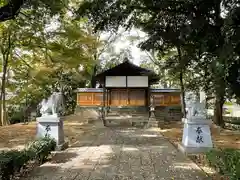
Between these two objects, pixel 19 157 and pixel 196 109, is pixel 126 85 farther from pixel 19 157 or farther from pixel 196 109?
pixel 19 157

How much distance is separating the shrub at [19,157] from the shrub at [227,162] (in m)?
3.62

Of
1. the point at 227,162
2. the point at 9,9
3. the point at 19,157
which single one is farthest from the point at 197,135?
the point at 9,9

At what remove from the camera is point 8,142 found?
10.6 m

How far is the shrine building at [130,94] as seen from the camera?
2024cm

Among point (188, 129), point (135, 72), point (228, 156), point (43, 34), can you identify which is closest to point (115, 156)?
point (188, 129)

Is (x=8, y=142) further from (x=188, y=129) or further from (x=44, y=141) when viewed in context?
(x=188, y=129)

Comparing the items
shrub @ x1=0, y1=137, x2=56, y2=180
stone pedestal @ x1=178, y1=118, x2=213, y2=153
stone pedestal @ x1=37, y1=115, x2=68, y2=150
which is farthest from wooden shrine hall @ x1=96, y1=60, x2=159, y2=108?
shrub @ x1=0, y1=137, x2=56, y2=180

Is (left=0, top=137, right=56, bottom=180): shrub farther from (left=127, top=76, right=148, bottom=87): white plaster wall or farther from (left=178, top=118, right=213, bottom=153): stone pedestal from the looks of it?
(left=127, top=76, right=148, bottom=87): white plaster wall

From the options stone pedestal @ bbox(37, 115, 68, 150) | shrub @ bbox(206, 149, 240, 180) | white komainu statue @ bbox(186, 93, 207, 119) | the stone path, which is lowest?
the stone path

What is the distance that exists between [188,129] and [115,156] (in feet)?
7.75

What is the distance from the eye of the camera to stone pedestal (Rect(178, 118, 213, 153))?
8648 millimetres

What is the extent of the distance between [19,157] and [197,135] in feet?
17.3

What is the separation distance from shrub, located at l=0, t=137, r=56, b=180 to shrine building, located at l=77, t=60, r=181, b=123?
40.9 feet

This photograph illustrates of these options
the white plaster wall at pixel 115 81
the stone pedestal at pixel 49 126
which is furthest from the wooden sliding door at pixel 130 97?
the stone pedestal at pixel 49 126
